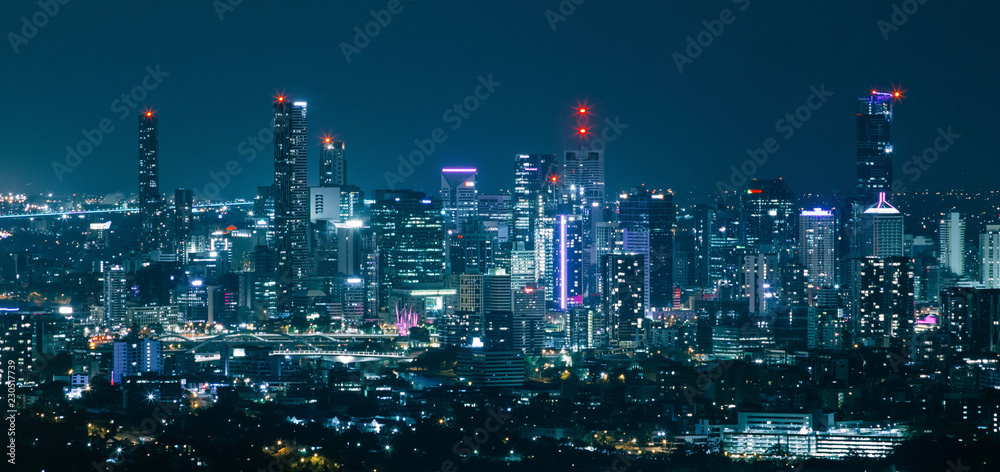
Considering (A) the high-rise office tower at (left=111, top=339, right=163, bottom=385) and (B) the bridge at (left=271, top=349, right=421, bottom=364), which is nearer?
(A) the high-rise office tower at (left=111, top=339, right=163, bottom=385)

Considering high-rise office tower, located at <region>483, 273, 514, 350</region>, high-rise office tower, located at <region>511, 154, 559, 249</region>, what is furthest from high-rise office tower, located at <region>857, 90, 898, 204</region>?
high-rise office tower, located at <region>483, 273, 514, 350</region>

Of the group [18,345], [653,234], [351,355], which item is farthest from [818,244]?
[18,345]

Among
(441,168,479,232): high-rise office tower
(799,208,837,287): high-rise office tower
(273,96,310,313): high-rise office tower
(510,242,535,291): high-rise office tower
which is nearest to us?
(799,208,837,287): high-rise office tower

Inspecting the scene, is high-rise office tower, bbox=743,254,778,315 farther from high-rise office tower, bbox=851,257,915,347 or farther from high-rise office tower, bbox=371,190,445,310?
high-rise office tower, bbox=371,190,445,310

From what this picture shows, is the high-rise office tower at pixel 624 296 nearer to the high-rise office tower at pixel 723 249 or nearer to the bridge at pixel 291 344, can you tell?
→ the high-rise office tower at pixel 723 249

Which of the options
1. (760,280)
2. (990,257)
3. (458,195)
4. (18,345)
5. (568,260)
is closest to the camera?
(18,345)

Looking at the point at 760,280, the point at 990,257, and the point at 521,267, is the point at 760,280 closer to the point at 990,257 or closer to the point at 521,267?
the point at 990,257

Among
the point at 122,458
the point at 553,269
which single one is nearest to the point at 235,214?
the point at 553,269
